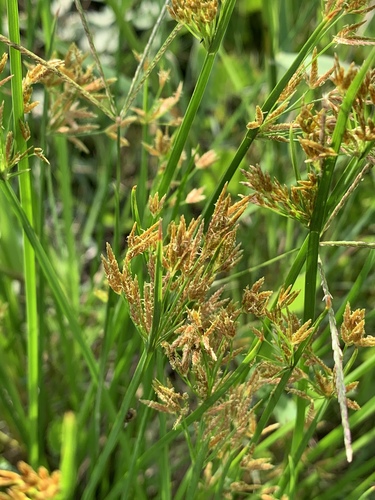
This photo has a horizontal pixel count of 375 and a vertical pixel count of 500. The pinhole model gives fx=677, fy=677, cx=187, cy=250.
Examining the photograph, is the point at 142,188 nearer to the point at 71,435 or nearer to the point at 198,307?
the point at 198,307

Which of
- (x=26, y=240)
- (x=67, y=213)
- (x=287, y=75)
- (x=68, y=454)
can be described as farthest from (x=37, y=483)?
(x=67, y=213)

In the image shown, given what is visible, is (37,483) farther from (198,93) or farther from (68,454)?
(198,93)

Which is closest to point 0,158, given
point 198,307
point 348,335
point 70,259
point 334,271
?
point 198,307

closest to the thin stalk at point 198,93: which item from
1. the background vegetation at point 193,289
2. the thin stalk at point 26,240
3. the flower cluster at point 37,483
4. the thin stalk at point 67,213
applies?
the background vegetation at point 193,289

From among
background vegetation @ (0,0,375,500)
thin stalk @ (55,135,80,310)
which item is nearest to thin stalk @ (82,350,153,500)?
background vegetation @ (0,0,375,500)

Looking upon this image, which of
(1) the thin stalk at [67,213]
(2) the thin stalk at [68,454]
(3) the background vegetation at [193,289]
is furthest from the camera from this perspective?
(1) the thin stalk at [67,213]

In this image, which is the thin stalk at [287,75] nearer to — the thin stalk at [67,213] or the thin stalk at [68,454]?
the thin stalk at [68,454]

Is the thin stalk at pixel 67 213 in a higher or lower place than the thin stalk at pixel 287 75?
lower

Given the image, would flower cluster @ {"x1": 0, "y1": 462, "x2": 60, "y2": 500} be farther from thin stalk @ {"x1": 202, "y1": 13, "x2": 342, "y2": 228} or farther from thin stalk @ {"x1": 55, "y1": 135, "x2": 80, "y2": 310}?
thin stalk @ {"x1": 55, "y1": 135, "x2": 80, "y2": 310}
